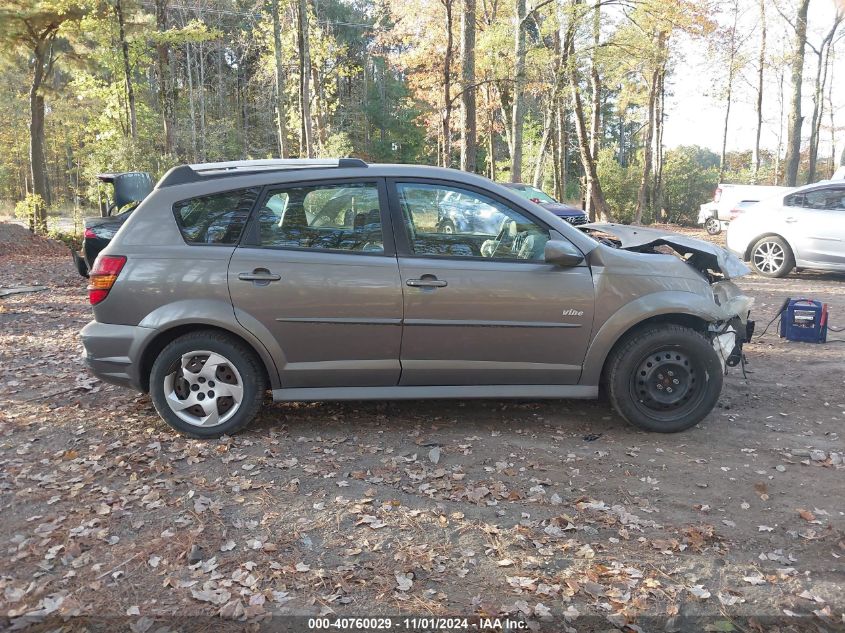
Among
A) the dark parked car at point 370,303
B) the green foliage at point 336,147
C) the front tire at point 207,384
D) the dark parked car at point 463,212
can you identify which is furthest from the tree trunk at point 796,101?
the front tire at point 207,384

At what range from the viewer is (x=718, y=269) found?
5250 mm

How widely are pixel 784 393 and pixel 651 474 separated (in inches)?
92.2

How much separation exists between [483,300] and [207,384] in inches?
80.0

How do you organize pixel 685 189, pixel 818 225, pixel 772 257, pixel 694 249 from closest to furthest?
pixel 694 249, pixel 818 225, pixel 772 257, pixel 685 189

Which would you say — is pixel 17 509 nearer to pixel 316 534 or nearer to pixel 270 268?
pixel 316 534

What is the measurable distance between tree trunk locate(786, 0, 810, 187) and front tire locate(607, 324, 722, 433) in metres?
19.2

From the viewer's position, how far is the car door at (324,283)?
4402 mm

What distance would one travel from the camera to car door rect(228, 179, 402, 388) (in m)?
4.40

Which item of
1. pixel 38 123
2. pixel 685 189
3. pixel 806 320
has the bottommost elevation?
pixel 806 320

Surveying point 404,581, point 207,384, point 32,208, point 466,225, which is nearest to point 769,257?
point 466,225

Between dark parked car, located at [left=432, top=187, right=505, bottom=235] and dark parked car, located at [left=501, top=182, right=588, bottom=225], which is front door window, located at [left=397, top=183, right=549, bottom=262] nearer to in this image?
dark parked car, located at [left=432, top=187, right=505, bottom=235]

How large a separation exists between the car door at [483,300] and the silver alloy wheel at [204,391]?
1.22 metres

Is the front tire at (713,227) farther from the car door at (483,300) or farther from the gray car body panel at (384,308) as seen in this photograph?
the car door at (483,300)

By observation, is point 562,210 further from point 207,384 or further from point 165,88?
point 207,384
